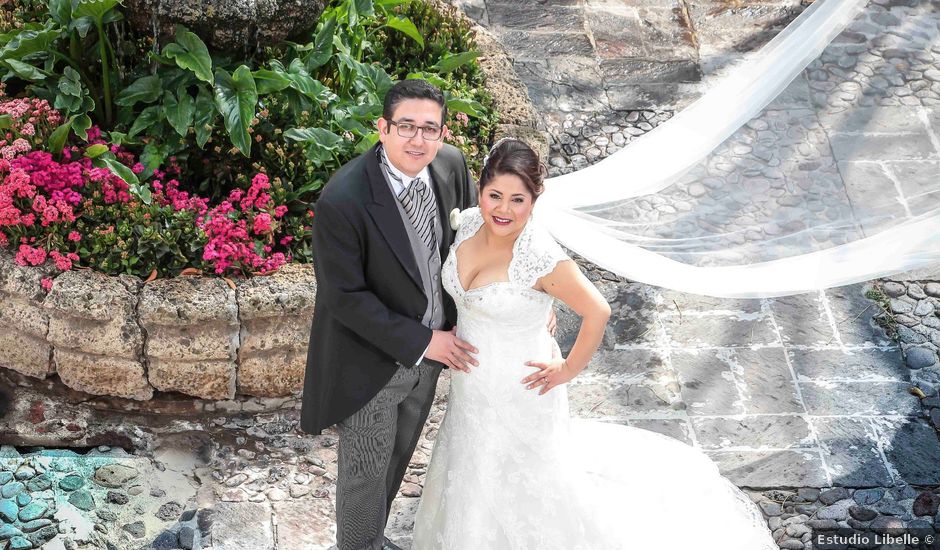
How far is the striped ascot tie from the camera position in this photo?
147 inches

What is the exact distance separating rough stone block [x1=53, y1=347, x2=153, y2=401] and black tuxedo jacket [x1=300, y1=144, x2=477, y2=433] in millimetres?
1250

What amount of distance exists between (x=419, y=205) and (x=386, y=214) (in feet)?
0.52

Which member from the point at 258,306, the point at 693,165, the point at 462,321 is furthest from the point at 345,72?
the point at 462,321

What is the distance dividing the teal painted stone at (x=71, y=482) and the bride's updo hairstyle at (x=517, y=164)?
2.26 metres

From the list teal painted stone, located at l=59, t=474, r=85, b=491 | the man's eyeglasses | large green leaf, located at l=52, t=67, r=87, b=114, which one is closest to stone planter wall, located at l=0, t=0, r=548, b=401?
teal painted stone, located at l=59, t=474, r=85, b=491

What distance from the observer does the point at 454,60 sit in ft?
20.2

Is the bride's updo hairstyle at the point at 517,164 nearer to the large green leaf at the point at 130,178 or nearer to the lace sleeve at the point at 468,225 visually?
the lace sleeve at the point at 468,225

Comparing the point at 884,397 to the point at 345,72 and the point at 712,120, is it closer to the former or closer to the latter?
the point at 712,120

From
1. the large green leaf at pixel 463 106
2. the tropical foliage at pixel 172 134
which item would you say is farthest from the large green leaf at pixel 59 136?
the large green leaf at pixel 463 106

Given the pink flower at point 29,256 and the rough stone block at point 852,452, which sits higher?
the pink flower at point 29,256

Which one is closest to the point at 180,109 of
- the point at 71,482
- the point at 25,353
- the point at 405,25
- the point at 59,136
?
the point at 59,136

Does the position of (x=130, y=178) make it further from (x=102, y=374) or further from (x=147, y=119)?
(x=102, y=374)

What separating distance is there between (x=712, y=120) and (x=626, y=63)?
2730 millimetres

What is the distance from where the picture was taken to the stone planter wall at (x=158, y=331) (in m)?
4.76
